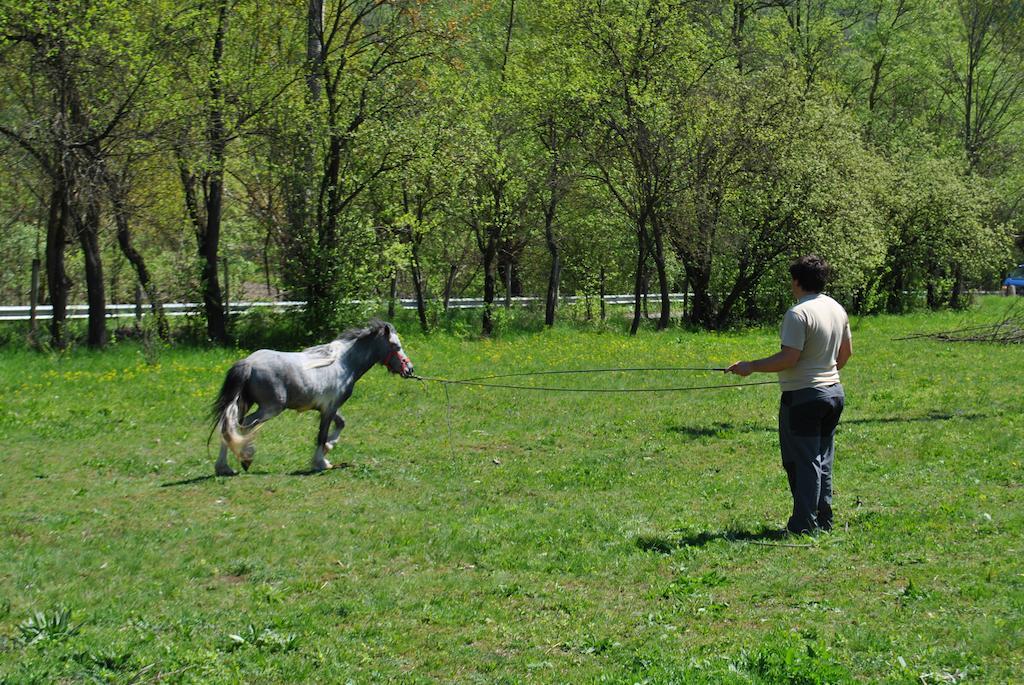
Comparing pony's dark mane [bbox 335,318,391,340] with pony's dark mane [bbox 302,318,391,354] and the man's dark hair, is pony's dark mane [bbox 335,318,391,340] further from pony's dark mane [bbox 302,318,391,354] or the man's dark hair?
the man's dark hair

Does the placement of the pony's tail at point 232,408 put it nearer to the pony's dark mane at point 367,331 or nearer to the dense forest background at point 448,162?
the pony's dark mane at point 367,331

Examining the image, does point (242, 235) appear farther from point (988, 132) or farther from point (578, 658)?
point (988, 132)

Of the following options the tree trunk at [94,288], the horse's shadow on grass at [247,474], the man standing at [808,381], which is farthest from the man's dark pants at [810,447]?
the tree trunk at [94,288]

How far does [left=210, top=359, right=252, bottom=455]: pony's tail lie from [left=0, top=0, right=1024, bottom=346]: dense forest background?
43.1 feet

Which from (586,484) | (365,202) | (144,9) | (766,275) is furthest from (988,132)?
(586,484)

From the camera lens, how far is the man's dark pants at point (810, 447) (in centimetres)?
918

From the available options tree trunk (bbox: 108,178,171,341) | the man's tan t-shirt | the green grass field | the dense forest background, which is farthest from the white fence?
the man's tan t-shirt

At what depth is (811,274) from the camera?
9289 millimetres

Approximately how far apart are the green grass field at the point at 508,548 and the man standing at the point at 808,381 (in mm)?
560

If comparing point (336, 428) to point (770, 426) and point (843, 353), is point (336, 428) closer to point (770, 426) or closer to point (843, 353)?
point (770, 426)

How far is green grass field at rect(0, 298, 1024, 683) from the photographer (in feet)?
21.6

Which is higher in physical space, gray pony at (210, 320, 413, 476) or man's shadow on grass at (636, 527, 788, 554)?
gray pony at (210, 320, 413, 476)

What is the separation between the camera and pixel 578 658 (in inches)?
264

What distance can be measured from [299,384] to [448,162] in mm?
17942
